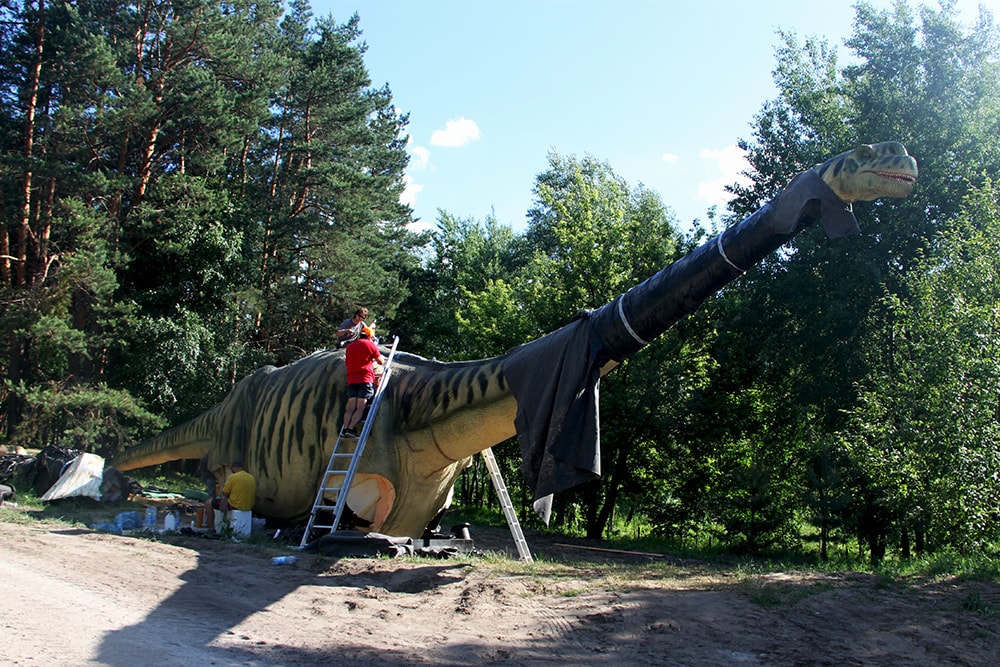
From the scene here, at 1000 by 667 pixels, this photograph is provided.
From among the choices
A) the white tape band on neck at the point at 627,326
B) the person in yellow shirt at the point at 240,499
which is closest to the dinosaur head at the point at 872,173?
the white tape band on neck at the point at 627,326

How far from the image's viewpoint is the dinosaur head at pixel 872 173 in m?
5.95

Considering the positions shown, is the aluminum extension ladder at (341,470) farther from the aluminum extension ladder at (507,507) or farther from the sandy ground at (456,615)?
the aluminum extension ladder at (507,507)

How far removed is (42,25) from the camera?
21.2 meters

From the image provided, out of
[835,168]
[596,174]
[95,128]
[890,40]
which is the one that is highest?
[596,174]

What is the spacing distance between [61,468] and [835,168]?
14650 millimetres

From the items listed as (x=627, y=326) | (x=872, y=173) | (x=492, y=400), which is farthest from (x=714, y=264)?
(x=492, y=400)

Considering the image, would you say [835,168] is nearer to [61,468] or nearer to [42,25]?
[61,468]

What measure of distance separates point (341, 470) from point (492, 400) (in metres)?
2.27

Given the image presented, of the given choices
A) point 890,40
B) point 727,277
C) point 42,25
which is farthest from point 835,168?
point 42,25

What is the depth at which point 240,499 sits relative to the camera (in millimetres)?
10977

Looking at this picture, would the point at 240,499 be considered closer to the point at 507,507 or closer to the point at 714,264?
the point at 507,507

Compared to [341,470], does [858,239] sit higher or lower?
higher

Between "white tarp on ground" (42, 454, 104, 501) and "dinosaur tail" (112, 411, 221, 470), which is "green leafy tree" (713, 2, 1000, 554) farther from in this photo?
"white tarp on ground" (42, 454, 104, 501)

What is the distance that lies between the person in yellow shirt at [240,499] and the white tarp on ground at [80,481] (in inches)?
195
